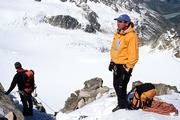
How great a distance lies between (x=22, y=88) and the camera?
21250 millimetres

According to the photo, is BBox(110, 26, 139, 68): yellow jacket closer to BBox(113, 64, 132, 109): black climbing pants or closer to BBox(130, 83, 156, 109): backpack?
BBox(113, 64, 132, 109): black climbing pants

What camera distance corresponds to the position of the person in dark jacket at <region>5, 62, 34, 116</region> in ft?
68.2

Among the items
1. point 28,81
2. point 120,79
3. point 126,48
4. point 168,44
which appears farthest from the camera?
point 168,44

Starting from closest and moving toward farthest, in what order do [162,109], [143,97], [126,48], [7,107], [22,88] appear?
[126,48], [162,109], [143,97], [7,107], [22,88]

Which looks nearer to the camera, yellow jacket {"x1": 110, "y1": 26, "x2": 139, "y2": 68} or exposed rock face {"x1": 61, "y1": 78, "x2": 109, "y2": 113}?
yellow jacket {"x1": 110, "y1": 26, "x2": 139, "y2": 68}

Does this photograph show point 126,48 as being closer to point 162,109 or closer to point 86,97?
point 162,109

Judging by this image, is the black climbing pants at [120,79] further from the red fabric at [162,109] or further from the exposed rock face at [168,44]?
the exposed rock face at [168,44]

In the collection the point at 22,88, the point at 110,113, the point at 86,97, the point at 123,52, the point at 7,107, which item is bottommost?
the point at 86,97

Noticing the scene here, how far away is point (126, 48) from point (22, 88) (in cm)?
568

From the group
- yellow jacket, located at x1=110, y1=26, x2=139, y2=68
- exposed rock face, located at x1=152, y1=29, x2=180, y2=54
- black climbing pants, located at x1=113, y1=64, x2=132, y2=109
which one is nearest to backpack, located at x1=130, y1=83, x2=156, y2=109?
black climbing pants, located at x1=113, y1=64, x2=132, y2=109

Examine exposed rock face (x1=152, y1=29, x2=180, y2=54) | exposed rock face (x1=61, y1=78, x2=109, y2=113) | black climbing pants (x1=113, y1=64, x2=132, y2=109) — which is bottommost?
exposed rock face (x1=152, y1=29, x2=180, y2=54)

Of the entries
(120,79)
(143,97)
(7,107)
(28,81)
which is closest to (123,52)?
(120,79)

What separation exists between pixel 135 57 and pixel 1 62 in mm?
102605

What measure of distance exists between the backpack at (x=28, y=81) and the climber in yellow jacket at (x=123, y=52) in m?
4.36
